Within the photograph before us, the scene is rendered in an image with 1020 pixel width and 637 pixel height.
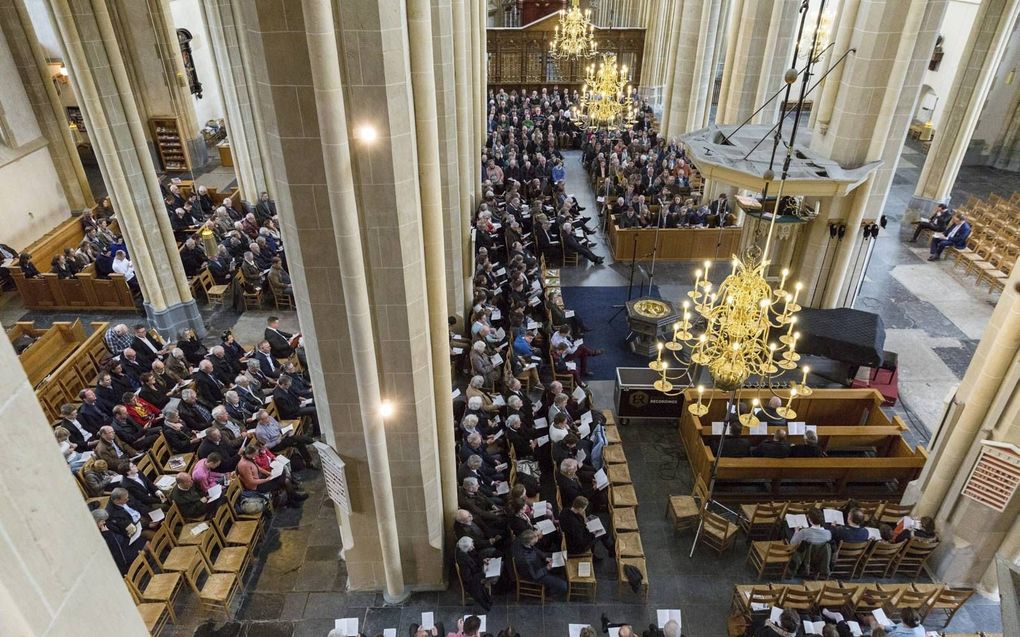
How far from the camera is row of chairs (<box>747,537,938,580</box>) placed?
355 inches

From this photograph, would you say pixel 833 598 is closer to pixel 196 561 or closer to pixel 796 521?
pixel 796 521

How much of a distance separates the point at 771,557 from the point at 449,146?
29.6 ft

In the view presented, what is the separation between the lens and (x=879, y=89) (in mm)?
12367

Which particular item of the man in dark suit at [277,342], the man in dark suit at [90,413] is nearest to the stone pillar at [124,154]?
the man in dark suit at [277,342]

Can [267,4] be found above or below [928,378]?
above

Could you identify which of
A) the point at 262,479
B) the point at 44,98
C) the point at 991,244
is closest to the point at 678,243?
the point at 991,244

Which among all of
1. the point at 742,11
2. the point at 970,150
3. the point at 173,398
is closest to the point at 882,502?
the point at 173,398

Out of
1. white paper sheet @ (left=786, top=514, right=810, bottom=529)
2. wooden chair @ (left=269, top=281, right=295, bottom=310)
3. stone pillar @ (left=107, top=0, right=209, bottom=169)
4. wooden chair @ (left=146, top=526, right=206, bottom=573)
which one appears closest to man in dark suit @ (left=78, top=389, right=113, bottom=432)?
wooden chair @ (left=146, top=526, right=206, bottom=573)

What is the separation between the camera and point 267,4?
5.54 meters

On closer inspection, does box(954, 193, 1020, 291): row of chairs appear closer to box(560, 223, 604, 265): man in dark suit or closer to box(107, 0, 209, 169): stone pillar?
box(560, 223, 604, 265): man in dark suit

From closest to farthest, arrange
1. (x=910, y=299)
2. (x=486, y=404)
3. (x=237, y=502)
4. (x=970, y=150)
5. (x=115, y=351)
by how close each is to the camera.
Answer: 1. (x=237, y=502)
2. (x=486, y=404)
3. (x=115, y=351)
4. (x=910, y=299)
5. (x=970, y=150)

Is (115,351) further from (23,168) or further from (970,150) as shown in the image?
(970,150)

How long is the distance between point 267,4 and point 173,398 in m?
8.42

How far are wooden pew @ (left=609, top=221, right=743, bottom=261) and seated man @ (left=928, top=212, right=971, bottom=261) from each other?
5510 millimetres
